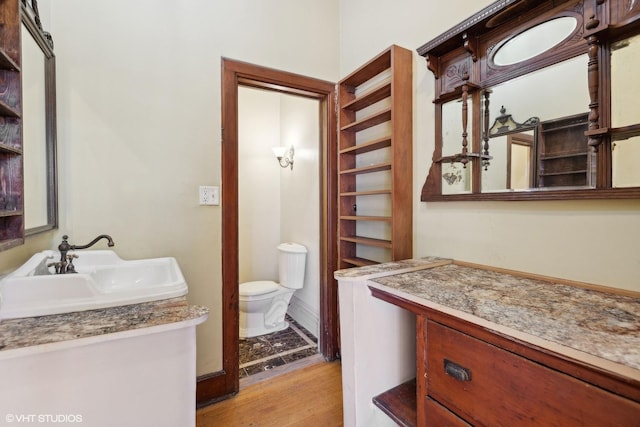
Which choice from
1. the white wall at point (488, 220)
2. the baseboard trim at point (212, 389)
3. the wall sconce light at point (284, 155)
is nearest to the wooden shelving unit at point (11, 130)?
the baseboard trim at point (212, 389)

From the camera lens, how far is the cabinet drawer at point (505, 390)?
0.55 m

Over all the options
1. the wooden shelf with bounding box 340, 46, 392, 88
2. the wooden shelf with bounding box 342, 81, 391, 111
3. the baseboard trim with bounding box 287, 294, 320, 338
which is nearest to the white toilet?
the baseboard trim with bounding box 287, 294, 320, 338

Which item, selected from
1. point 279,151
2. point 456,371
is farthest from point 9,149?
point 279,151

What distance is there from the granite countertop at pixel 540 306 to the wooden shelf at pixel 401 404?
1.53 feet

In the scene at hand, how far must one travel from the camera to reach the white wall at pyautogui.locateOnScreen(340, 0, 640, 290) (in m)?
0.92

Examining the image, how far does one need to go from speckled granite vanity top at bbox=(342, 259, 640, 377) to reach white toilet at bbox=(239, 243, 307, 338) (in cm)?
157

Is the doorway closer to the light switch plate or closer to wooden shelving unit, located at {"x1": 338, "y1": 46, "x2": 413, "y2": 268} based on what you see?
wooden shelving unit, located at {"x1": 338, "y1": 46, "x2": 413, "y2": 268}

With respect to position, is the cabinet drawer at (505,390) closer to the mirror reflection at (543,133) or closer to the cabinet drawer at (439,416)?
the cabinet drawer at (439,416)

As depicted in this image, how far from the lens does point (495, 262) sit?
1229 millimetres

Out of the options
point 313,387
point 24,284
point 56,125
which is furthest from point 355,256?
point 56,125

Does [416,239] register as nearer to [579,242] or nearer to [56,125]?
[579,242]

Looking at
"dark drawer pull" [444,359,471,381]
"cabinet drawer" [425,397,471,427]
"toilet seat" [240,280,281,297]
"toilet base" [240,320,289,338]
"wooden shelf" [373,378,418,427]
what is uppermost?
"dark drawer pull" [444,359,471,381]

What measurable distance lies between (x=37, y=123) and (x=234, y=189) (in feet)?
2.92

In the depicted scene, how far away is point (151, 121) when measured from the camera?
155 centimetres
